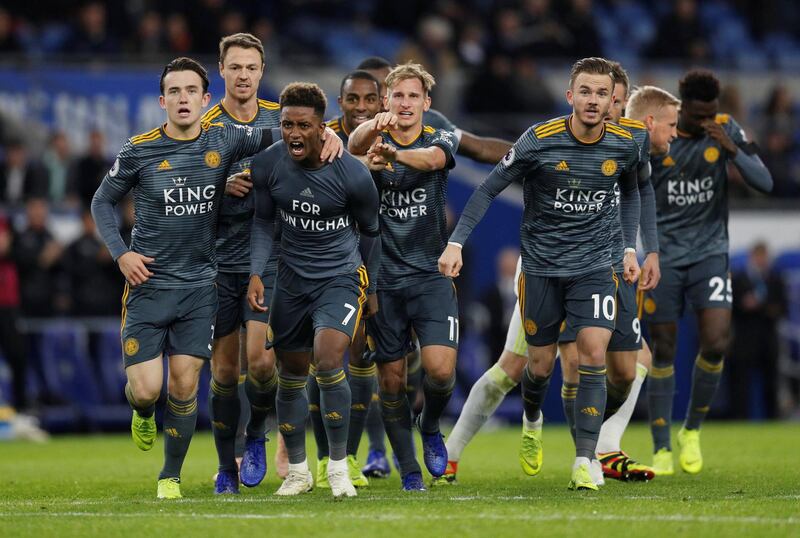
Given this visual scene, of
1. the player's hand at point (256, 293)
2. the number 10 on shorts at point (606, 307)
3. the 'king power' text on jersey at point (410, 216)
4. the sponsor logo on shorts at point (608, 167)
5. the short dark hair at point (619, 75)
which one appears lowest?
the number 10 on shorts at point (606, 307)

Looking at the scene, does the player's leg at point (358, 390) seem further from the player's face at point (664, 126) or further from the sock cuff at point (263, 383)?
the player's face at point (664, 126)

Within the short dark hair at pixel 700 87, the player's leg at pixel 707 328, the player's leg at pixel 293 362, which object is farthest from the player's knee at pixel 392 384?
the short dark hair at pixel 700 87

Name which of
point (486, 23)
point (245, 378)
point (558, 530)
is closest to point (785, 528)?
point (558, 530)

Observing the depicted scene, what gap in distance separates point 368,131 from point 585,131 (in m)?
1.40

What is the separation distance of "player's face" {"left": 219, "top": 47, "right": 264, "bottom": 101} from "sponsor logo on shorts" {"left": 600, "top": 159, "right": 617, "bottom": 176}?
242cm

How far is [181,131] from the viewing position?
29.9ft

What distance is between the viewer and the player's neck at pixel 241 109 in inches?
389

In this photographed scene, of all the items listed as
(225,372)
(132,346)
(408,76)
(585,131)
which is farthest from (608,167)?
(132,346)

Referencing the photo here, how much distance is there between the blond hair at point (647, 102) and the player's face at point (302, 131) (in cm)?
281

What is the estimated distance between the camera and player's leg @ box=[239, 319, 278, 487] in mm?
9578

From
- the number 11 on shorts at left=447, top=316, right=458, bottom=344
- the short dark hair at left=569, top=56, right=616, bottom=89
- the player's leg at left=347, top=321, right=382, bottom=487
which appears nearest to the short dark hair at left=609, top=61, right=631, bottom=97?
the short dark hair at left=569, top=56, right=616, bottom=89

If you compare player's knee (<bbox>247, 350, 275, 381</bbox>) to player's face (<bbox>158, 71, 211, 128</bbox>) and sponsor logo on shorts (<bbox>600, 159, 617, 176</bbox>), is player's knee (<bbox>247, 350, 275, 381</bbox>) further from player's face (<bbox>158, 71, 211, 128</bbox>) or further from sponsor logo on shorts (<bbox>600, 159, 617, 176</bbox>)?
sponsor logo on shorts (<bbox>600, 159, 617, 176</bbox>)

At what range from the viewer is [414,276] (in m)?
9.51

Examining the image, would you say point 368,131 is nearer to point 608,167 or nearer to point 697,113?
point 608,167
